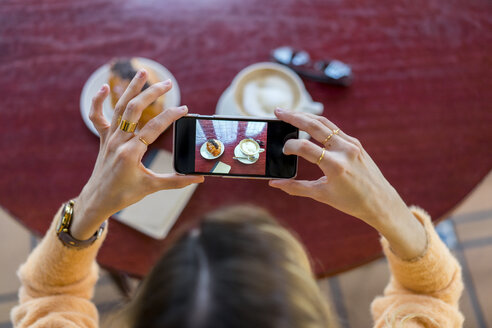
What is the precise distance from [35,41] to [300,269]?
745 millimetres

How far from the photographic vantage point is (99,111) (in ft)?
2.16

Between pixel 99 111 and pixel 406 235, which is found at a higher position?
pixel 99 111

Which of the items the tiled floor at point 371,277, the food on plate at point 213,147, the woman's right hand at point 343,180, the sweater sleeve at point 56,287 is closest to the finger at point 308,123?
the woman's right hand at point 343,180

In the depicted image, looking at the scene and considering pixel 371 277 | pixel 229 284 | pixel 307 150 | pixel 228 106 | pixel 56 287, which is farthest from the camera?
pixel 371 277

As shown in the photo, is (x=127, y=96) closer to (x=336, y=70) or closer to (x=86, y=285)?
(x=86, y=285)

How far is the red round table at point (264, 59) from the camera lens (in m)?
0.81

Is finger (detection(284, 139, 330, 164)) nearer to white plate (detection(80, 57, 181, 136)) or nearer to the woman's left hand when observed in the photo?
the woman's left hand

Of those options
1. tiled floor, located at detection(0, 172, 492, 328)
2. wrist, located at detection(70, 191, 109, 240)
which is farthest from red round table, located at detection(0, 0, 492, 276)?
tiled floor, located at detection(0, 172, 492, 328)

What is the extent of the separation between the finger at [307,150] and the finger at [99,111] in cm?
28

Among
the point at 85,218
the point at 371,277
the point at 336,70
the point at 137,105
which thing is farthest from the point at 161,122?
the point at 371,277

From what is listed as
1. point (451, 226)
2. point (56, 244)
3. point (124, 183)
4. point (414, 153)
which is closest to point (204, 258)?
point (124, 183)

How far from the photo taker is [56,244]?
69 centimetres

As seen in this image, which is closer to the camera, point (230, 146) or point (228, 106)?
point (230, 146)

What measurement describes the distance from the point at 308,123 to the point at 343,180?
94 mm
